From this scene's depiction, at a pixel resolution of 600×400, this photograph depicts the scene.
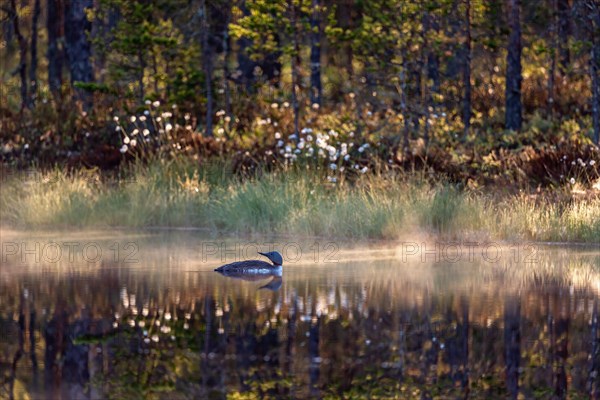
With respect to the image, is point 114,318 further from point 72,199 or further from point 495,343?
point 72,199

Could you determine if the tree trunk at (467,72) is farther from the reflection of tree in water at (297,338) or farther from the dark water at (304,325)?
the reflection of tree in water at (297,338)

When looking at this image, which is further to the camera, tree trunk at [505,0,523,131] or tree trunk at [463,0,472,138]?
tree trunk at [463,0,472,138]

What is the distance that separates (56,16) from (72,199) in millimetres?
18124

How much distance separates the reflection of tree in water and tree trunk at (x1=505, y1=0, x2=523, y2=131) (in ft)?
49.3

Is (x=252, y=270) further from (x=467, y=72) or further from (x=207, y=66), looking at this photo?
(x=467, y=72)

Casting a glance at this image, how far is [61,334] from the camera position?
9828mm

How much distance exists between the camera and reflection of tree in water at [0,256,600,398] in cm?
785

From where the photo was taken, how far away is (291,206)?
60.2ft

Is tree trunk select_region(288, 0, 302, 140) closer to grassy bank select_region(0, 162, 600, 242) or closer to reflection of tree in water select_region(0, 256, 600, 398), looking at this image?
grassy bank select_region(0, 162, 600, 242)

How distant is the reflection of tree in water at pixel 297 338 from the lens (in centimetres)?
785

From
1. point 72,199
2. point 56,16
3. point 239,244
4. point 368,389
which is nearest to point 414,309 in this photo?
point 368,389

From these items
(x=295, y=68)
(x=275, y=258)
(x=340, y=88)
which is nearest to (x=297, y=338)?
(x=275, y=258)

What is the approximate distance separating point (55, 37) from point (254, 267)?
88.8ft

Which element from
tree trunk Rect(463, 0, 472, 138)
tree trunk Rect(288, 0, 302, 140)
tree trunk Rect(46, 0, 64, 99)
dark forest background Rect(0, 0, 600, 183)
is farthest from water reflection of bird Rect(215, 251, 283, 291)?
tree trunk Rect(46, 0, 64, 99)
